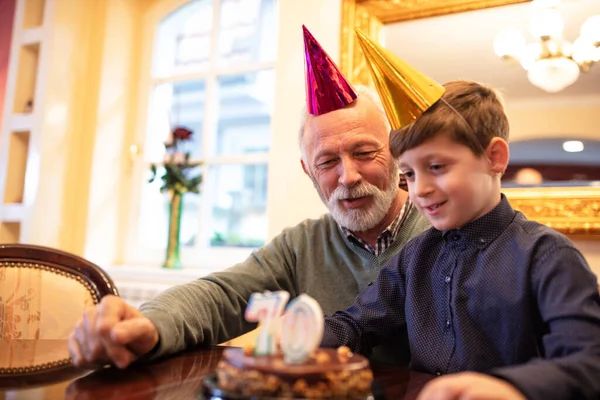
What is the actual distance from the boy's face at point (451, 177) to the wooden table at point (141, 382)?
250 mm

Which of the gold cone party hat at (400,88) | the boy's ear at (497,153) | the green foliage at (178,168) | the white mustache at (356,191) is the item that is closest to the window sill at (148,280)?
the green foliage at (178,168)

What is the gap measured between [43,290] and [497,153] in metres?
1.08

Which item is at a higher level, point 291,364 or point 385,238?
point 385,238

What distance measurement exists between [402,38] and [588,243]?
0.96 meters

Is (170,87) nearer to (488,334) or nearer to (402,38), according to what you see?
(402,38)

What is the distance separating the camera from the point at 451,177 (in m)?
0.79

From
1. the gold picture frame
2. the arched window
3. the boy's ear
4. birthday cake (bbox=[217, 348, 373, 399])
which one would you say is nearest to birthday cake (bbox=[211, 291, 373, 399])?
birthday cake (bbox=[217, 348, 373, 399])

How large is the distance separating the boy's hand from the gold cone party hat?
0.44 meters

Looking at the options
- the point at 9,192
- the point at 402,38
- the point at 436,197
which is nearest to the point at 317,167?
the point at 436,197

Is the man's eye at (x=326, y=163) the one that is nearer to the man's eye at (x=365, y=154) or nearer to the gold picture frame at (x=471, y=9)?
the man's eye at (x=365, y=154)

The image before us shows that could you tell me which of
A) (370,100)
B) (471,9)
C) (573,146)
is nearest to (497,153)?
(370,100)

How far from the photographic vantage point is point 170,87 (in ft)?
9.52

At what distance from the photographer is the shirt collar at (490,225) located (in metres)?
0.84

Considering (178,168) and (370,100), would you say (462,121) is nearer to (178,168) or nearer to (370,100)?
(370,100)
